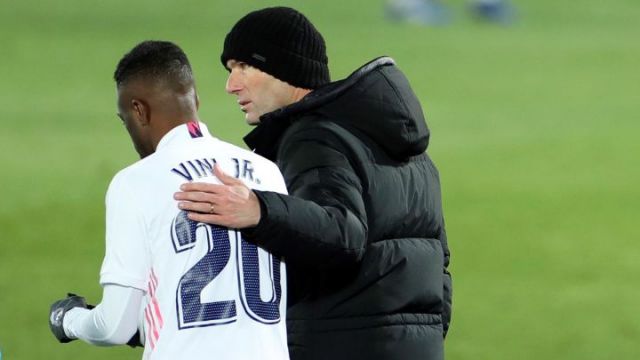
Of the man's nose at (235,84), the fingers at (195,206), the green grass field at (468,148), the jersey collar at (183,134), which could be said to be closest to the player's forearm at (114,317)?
the fingers at (195,206)

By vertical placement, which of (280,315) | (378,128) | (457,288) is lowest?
(457,288)

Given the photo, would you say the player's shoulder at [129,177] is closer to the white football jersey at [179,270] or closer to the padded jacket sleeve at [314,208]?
the white football jersey at [179,270]

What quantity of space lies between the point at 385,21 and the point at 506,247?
51.4ft

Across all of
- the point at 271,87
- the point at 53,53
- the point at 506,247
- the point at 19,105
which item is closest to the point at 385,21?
the point at 53,53

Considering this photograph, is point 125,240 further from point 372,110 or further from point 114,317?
point 372,110

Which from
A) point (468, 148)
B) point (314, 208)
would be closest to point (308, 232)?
point (314, 208)

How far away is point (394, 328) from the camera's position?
3922mm

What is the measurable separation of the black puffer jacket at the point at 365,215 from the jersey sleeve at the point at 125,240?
448 millimetres

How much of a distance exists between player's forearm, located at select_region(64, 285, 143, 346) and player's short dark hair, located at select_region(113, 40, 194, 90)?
480 millimetres

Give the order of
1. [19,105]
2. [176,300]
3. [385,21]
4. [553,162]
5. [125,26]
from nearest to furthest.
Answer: [176,300] → [553,162] → [19,105] → [125,26] → [385,21]

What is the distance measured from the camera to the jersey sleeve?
11.1ft

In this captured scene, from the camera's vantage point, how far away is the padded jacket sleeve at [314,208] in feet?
11.6

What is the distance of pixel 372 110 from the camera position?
397 cm

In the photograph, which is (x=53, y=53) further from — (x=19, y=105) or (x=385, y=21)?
(x=385, y=21)
